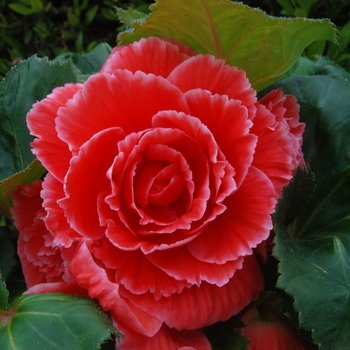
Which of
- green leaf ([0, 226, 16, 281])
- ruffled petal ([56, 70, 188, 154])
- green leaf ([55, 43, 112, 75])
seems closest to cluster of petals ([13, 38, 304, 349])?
ruffled petal ([56, 70, 188, 154])

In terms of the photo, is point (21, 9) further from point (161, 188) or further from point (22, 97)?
point (161, 188)

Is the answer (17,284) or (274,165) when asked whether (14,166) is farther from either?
(274,165)

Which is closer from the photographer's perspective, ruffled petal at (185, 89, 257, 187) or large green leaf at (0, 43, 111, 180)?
ruffled petal at (185, 89, 257, 187)

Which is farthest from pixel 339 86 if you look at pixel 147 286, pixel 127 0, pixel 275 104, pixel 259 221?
pixel 127 0

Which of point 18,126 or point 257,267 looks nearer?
point 257,267

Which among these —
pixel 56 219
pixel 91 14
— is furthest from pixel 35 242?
pixel 91 14

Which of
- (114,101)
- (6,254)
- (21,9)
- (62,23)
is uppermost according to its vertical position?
(114,101)

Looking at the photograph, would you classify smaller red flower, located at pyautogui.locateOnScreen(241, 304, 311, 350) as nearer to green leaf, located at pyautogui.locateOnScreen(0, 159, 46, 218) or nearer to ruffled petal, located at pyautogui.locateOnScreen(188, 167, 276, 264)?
ruffled petal, located at pyautogui.locateOnScreen(188, 167, 276, 264)
